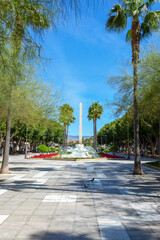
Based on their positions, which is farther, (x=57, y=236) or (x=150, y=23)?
(x=150, y=23)

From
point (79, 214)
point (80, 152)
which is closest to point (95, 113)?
point (80, 152)

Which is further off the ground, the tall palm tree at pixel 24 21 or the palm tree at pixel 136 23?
the palm tree at pixel 136 23

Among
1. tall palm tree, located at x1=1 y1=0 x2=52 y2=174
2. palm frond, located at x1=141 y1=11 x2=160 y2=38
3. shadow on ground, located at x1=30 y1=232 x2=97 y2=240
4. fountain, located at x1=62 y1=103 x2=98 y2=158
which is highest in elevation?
→ palm frond, located at x1=141 y1=11 x2=160 y2=38

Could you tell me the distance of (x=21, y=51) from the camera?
4199mm

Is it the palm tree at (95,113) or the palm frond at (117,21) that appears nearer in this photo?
the palm frond at (117,21)

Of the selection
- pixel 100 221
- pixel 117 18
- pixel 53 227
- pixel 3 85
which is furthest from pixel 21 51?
pixel 117 18

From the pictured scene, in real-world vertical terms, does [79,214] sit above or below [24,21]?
below

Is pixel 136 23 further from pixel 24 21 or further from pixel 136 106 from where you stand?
pixel 24 21

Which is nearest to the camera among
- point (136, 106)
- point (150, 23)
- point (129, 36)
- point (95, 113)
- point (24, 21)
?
point (24, 21)

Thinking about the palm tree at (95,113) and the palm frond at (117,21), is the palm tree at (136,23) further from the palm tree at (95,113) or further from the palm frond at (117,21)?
the palm tree at (95,113)

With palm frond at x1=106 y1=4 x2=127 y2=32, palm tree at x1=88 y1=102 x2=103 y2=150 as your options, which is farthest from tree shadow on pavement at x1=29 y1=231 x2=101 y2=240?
palm tree at x1=88 y1=102 x2=103 y2=150

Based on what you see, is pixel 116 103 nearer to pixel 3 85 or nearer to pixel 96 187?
pixel 96 187

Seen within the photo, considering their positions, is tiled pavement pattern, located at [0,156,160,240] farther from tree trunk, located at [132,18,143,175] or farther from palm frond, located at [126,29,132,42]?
palm frond, located at [126,29,132,42]

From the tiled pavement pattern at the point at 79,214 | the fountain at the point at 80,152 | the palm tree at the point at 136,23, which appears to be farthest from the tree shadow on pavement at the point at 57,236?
the fountain at the point at 80,152
